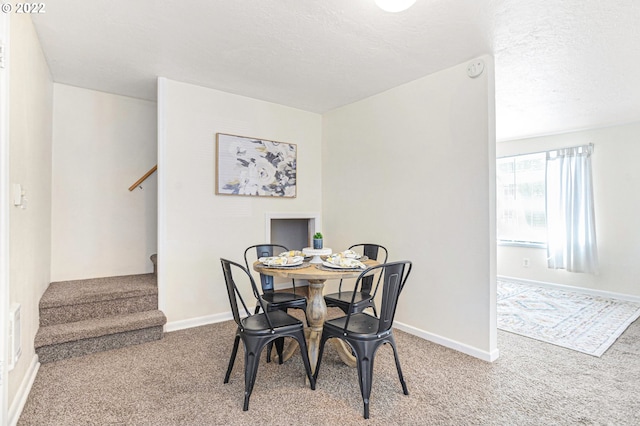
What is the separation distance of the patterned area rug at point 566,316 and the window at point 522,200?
95 cm

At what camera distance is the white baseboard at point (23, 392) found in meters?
A: 1.82

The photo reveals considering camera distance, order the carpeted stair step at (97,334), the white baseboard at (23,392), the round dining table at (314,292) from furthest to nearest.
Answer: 1. the carpeted stair step at (97,334)
2. the round dining table at (314,292)
3. the white baseboard at (23,392)

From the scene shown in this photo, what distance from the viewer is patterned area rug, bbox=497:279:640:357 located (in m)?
3.12

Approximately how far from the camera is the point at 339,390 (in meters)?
2.18

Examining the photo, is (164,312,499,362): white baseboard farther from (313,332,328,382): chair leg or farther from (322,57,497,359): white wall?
(313,332,328,382): chair leg

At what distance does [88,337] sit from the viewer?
273 centimetres

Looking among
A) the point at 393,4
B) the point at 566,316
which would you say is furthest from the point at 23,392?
the point at 566,316

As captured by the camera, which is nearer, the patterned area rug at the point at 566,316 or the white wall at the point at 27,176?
the white wall at the point at 27,176

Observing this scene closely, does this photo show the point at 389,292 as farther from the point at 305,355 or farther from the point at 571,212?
the point at 571,212

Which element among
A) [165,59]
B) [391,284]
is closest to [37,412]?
[391,284]

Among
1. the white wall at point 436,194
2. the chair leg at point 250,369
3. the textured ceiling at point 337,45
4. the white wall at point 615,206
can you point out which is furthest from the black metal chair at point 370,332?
the white wall at point 615,206

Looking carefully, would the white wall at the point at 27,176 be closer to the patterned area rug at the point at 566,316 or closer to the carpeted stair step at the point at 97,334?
the carpeted stair step at the point at 97,334

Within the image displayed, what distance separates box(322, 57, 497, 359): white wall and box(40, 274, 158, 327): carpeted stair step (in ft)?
7.70

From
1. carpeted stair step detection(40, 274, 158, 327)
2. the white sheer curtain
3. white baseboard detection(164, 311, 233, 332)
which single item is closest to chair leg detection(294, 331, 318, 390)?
white baseboard detection(164, 311, 233, 332)
